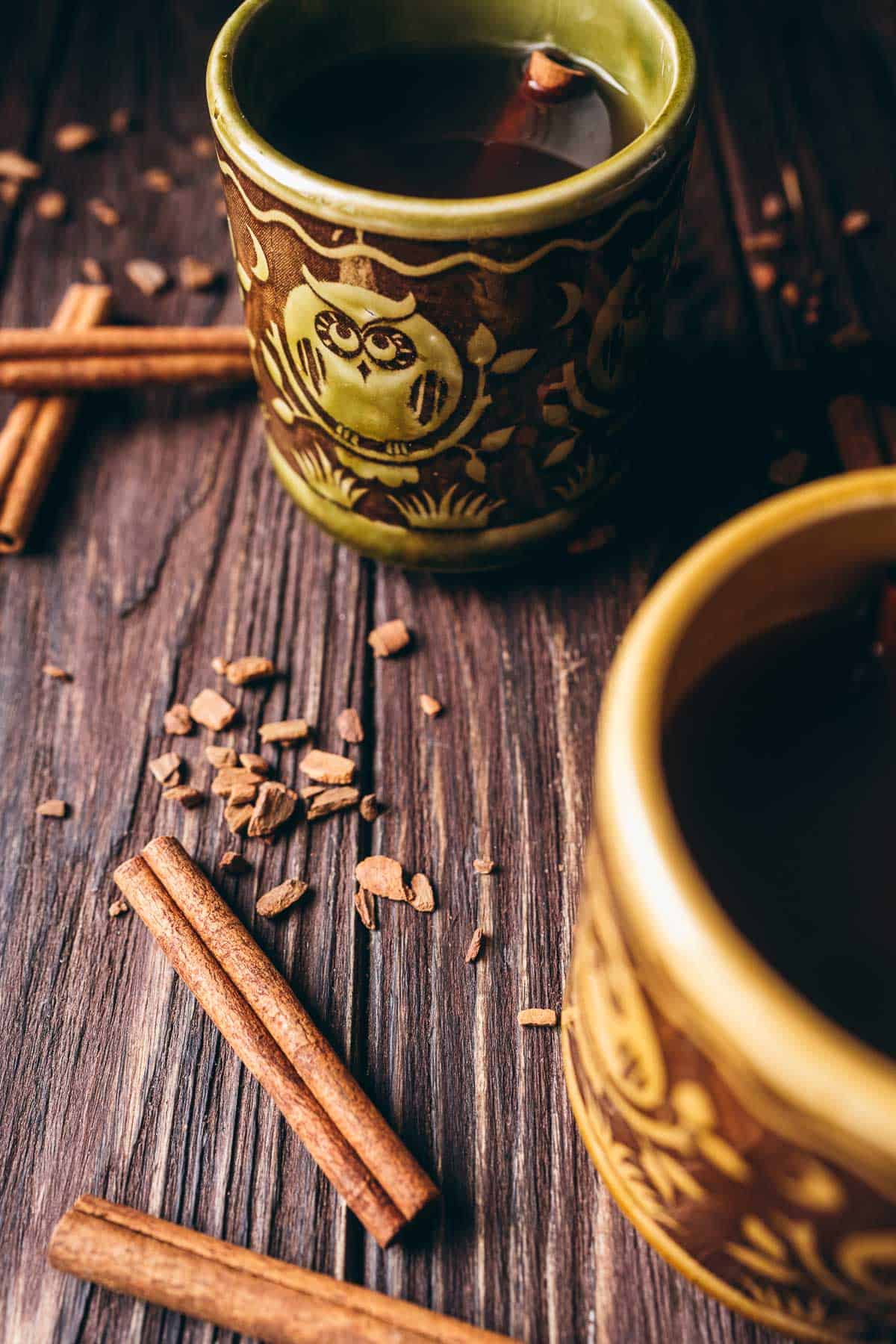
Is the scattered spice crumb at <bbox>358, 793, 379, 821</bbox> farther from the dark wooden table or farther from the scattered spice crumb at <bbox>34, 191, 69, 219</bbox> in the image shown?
the scattered spice crumb at <bbox>34, 191, 69, 219</bbox>

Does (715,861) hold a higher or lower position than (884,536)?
lower

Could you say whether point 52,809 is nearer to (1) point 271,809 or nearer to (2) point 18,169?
(1) point 271,809

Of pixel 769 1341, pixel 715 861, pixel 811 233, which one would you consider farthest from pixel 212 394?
pixel 769 1341

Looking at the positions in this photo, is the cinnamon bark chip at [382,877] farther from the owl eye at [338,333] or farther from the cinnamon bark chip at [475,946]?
the owl eye at [338,333]

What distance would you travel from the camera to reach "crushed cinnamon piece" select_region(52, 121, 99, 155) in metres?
1.09

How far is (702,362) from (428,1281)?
69 cm

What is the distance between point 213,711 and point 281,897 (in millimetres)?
143

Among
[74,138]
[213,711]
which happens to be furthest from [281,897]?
[74,138]

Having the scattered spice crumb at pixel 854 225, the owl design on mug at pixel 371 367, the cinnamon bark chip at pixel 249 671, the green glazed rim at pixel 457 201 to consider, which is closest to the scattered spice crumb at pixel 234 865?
the cinnamon bark chip at pixel 249 671

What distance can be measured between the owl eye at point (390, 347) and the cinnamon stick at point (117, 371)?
1.00ft

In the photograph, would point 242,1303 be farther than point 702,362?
No

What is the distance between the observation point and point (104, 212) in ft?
3.41

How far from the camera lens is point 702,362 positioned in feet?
3.03

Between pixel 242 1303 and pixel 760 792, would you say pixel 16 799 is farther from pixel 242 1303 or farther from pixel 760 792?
pixel 760 792
